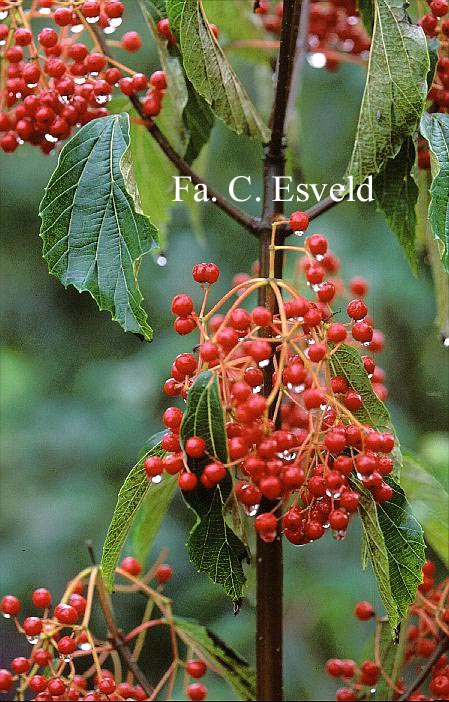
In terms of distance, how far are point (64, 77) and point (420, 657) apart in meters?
0.64

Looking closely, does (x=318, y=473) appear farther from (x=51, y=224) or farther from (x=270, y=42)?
(x=270, y=42)

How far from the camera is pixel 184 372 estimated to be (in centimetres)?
66

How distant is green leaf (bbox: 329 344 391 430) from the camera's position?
699 millimetres

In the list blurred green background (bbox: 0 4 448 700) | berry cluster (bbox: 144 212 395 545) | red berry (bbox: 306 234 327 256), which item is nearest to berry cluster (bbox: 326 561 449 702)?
berry cluster (bbox: 144 212 395 545)

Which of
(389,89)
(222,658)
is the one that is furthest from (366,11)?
(222,658)

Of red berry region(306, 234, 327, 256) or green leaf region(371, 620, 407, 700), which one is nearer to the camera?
red berry region(306, 234, 327, 256)

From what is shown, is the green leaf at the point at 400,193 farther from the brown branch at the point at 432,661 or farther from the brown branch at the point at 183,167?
the brown branch at the point at 432,661

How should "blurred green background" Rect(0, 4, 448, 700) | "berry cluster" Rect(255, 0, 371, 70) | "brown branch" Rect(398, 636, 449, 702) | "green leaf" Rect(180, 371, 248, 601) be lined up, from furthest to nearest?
"blurred green background" Rect(0, 4, 448, 700) → "berry cluster" Rect(255, 0, 371, 70) → "brown branch" Rect(398, 636, 449, 702) → "green leaf" Rect(180, 371, 248, 601)

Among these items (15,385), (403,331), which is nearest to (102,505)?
(15,385)

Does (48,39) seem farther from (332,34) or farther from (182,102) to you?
(332,34)

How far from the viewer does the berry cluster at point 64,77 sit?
790 mm

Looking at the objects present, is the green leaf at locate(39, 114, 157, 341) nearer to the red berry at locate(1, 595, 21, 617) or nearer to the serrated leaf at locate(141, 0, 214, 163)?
the serrated leaf at locate(141, 0, 214, 163)

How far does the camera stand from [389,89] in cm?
73

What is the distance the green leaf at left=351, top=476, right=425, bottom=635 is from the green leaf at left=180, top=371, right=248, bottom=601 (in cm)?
9
